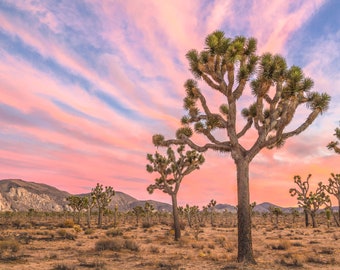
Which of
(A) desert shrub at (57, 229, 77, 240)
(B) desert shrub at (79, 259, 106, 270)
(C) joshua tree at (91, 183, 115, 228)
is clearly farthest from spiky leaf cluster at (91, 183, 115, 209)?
(B) desert shrub at (79, 259, 106, 270)

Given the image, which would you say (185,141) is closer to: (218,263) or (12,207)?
(218,263)

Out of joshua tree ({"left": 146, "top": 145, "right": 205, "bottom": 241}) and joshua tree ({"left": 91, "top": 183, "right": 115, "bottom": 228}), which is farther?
joshua tree ({"left": 91, "top": 183, "right": 115, "bottom": 228})

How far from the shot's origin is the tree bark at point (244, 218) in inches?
458

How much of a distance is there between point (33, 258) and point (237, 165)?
9.32 meters

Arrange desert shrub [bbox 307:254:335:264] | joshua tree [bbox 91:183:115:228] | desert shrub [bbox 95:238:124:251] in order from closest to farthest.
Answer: desert shrub [bbox 307:254:335:264], desert shrub [bbox 95:238:124:251], joshua tree [bbox 91:183:115:228]

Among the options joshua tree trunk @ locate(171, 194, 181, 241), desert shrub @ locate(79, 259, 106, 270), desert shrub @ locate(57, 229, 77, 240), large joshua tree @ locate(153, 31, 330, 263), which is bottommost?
desert shrub @ locate(79, 259, 106, 270)

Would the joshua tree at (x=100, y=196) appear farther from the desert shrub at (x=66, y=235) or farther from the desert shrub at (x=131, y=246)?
the desert shrub at (x=131, y=246)

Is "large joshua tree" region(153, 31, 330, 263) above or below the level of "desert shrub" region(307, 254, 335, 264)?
→ above

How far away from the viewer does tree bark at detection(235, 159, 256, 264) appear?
11.6 meters

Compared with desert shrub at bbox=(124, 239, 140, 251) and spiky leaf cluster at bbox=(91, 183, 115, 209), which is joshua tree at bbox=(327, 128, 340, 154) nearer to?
desert shrub at bbox=(124, 239, 140, 251)

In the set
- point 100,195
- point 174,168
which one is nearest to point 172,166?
point 174,168

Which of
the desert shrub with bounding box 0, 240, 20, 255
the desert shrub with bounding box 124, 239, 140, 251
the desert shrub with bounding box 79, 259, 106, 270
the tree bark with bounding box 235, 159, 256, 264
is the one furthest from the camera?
the desert shrub with bounding box 124, 239, 140, 251

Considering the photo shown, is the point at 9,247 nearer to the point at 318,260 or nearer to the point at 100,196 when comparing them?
the point at 318,260

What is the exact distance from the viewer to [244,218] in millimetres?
11758
